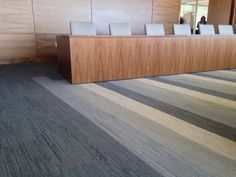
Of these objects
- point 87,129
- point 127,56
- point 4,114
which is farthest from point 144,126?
point 127,56

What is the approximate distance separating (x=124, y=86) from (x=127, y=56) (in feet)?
1.92

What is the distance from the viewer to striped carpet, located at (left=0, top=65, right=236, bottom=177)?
53.6 inches

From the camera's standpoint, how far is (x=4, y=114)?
218 centimetres

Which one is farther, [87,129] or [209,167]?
[87,129]

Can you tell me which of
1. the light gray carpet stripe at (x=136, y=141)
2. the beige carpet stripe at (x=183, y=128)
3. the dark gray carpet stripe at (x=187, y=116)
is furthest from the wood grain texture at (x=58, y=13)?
the beige carpet stripe at (x=183, y=128)

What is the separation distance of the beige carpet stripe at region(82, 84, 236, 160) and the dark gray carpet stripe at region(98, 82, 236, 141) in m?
0.07

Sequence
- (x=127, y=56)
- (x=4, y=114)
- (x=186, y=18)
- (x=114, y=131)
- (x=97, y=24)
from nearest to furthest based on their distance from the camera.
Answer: (x=114, y=131)
(x=4, y=114)
(x=127, y=56)
(x=97, y=24)
(x=186, y=18)

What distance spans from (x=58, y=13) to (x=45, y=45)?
2.83 feet

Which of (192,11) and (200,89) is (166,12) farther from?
(192,11)

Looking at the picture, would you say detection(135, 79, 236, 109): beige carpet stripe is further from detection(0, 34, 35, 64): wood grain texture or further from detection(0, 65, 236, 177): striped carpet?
detection(0, 34, 35, 64): wood grain texture

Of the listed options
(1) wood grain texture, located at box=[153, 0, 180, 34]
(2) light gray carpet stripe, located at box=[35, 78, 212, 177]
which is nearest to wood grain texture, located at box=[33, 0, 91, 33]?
(1) wood grain texture, located at box=[153, 0, 180, 34]

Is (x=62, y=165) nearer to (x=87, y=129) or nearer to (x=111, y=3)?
(x=87, y=129)

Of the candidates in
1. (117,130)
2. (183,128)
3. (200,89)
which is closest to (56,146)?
(117,130)

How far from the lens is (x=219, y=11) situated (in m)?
8.12
